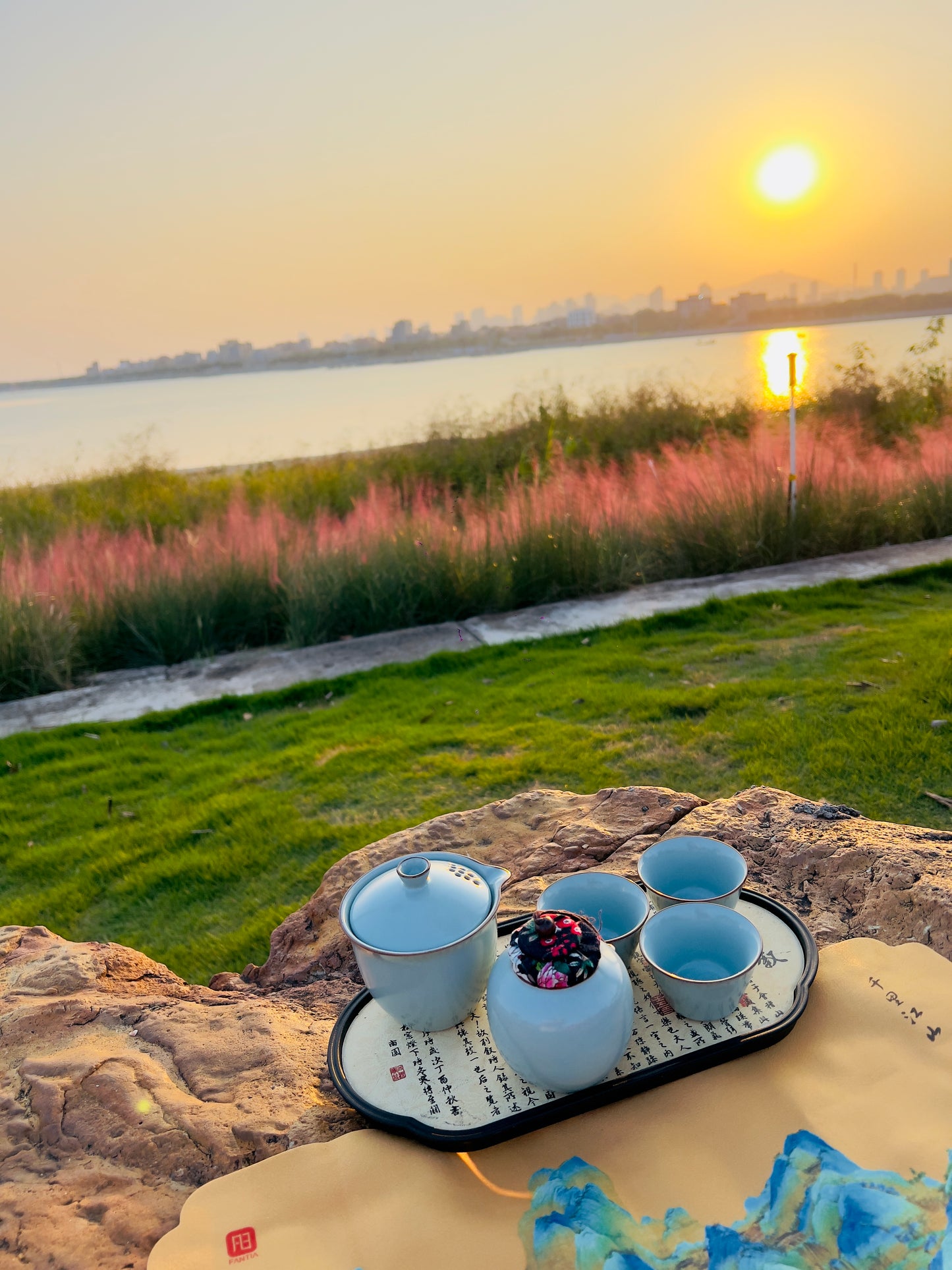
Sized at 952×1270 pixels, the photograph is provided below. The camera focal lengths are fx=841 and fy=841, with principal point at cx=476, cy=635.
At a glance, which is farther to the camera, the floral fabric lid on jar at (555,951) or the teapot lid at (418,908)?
the teapot lid at (418,908)

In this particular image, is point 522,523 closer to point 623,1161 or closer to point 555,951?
point 555,951

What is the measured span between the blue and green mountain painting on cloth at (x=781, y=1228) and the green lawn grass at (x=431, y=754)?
2.01m

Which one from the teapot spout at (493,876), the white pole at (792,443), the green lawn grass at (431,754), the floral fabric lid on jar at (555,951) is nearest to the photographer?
the floral fabric lid on jar at (555,951)

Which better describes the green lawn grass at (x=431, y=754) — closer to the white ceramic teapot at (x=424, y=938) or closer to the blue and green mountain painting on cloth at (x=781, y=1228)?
the white ceramic teapot at (x=424, y=938)

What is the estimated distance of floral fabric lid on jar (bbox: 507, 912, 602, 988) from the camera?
1.32 meters

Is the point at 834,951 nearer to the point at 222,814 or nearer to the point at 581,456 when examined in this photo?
the point at 222,814

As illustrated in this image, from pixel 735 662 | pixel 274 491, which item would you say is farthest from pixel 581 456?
pixel 735 662

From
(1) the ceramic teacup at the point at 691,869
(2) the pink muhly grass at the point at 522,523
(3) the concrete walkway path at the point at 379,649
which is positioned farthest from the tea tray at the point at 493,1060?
(2) the pink muhly grass at the point at 522,523

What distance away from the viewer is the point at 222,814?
4000mm

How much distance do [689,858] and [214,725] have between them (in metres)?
3.95

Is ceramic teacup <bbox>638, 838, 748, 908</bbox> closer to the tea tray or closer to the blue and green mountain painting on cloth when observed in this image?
the tea tray

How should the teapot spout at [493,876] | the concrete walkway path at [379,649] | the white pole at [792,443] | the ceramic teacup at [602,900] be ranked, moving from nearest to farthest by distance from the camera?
1. the teapot spout at [493,876]
2. the ceramic teacup at [602,900]
3. the concrete walkway path at [379,649]
4. the white pole at [792,443]

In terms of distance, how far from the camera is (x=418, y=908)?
1459 millimetres

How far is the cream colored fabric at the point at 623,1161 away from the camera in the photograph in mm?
1229
